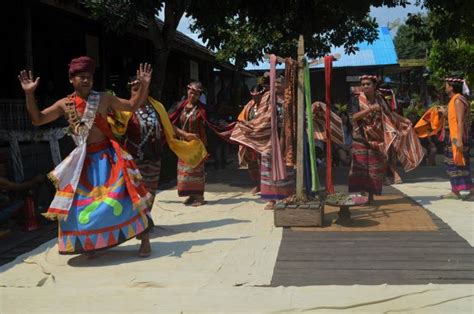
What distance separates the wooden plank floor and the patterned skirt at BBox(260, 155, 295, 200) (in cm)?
125

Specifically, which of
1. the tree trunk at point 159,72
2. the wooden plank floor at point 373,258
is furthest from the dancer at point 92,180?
the tree trunk at point 159,72

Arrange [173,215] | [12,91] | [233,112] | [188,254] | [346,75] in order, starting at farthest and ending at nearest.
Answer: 1. [346,75]
2. [233,112]
3. [12,91]
4. [173,215]
5. [188,254]

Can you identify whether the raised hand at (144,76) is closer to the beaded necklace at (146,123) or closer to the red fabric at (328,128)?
the beaded necklace at (146,123)

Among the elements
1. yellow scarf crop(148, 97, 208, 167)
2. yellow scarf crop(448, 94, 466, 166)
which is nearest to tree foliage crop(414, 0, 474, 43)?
yellow scarf crop(448, 94, 466, 166)

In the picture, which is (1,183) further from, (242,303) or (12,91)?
(12,91)

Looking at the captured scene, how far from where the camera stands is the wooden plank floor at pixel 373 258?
4.26 metres

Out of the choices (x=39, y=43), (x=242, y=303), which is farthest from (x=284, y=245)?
(x=39, y=43)

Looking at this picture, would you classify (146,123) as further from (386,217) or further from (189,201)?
(386,217)

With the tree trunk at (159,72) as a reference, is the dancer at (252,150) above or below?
below

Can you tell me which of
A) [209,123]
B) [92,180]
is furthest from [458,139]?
[92,180]

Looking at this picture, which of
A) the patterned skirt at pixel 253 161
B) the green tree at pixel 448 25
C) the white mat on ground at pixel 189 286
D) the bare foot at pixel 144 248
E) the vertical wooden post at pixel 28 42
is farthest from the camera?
the green tree at pixel 448 25

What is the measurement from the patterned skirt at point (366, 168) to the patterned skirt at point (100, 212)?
10.6 feet

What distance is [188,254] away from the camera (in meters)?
5.18

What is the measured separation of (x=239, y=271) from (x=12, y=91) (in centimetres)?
762
